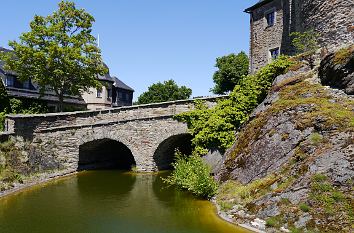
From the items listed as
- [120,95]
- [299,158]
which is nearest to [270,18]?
[299,158]

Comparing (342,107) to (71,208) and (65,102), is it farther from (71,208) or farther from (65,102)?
(65,102)

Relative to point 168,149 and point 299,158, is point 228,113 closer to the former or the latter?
point 168,149

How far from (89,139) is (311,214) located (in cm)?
1856

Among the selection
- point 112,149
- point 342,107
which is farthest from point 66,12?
point 342,107

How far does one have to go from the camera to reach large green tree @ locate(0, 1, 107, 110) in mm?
32875

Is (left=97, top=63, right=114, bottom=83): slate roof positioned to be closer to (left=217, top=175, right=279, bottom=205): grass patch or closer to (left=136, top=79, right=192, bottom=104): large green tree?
(left=136, top=79, right=192, bottom=104): large green tree

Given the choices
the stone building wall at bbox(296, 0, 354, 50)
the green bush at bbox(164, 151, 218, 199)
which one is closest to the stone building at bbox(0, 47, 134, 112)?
the green bush at bbox(164, 151, 218, 199)

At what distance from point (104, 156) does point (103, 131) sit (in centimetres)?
513

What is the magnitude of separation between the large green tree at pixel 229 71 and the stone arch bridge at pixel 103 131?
27.2 meters

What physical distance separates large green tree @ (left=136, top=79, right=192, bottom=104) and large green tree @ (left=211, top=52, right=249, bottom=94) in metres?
15.5

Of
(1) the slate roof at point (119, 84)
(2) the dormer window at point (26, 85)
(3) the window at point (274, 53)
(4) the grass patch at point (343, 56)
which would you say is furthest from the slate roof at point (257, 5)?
(1) the slate roof at point (119, 84)

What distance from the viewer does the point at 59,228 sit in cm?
1403

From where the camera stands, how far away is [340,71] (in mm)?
19750

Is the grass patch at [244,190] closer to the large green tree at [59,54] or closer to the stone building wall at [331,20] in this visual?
the stone building wall at [331,20]
